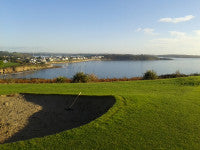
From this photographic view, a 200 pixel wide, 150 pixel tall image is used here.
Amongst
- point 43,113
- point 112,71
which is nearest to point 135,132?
point 43,113

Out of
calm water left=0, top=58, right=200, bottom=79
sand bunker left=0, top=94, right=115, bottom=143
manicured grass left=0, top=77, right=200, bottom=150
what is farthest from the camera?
calm water left=0, top=58, right=200, bottom=79

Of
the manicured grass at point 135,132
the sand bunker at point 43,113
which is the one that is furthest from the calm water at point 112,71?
the manicured grass at point 135,132

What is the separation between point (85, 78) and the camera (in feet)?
68.1

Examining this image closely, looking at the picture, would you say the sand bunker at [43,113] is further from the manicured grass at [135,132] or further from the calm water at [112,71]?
the calm water at [112,71]

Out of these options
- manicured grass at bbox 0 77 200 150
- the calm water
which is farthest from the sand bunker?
the calm water

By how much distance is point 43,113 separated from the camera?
360 inches

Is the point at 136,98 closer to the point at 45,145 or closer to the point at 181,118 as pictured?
the point at 181,118

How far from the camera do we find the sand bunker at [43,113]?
7043 millimetres

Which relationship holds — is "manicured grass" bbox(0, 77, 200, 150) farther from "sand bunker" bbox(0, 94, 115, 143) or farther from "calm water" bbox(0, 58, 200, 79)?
"calm water" bbox(0, 58, 200, 79)

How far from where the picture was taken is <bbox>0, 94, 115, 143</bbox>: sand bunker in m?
7.04

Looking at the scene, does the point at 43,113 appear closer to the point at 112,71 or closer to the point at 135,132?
the point at 135,132

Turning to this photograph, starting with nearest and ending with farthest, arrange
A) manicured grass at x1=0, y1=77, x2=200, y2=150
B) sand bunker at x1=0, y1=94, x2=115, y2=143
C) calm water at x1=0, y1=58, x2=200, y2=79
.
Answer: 1. manicured grass at x1=0, y1=77, x2=200, y2=150
2. sand bunker at x1=0, y1=94, x2=115, y2=143
3. calm water at x1=0, y1=58, x2=200, y2=79

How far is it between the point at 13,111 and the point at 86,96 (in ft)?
13.4

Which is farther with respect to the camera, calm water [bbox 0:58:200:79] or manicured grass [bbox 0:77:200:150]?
calm water [bbox 0:58:200:79]
